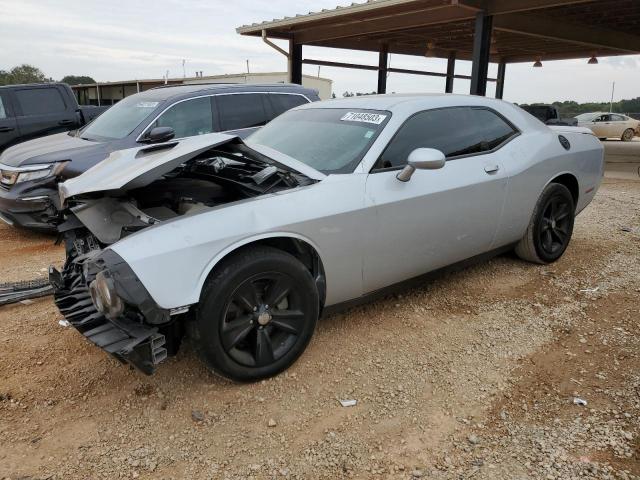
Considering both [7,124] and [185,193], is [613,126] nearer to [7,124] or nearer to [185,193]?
[7,124]

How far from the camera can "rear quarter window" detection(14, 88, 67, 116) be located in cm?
863

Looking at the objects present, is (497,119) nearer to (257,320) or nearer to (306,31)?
(257,320)

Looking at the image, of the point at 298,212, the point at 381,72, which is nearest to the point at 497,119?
the point at 298,212

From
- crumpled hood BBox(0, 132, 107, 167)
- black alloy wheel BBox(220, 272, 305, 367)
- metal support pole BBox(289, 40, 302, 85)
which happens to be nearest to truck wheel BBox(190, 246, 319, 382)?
black alloy wheel BBox(220, 272, 305, 367)

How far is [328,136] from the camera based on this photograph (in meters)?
3.64

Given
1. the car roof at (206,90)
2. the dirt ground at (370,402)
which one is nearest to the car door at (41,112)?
the car roof at (206,90)

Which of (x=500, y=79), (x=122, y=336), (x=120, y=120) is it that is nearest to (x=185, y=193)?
(x=122, y=336)

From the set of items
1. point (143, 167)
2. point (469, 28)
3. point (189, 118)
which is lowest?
point (143, 167)

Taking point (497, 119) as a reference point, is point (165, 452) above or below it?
below

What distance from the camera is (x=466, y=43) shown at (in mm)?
17016

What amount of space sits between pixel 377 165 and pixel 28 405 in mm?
2470

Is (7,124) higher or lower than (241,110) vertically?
lower

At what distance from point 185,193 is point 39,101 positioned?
6.86m

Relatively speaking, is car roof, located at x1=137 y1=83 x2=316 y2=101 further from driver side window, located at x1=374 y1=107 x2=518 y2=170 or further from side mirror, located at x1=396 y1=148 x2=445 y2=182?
side mirror, located at x1=396 y1=148 x2=445 y2=182
